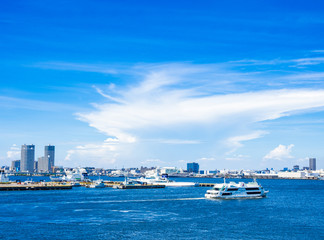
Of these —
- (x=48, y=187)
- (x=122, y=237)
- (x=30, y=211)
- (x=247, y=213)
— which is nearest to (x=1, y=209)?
(x=30, y=211)

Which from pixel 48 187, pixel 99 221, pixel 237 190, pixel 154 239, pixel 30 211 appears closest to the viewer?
pixel 154 239

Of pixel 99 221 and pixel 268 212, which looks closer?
pixel 99 221

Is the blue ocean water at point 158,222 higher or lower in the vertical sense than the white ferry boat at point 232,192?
lower

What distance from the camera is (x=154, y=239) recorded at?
51.4 metres

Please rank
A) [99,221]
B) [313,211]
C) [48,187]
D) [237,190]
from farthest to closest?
[48,187]
[237,190]
[313,211]
[99,221]

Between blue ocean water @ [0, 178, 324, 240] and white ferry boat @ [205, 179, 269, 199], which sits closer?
blue ocean water @ [0, 178, 324, 240]

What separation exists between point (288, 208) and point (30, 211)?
2110 inches

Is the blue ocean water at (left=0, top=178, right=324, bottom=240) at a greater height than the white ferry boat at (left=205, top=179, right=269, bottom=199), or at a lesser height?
lesser

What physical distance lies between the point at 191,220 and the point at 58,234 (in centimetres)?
2270

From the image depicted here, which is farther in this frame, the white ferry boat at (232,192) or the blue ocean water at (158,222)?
the white ferry boat at (232,192)

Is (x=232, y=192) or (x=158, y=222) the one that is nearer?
(x=158, y=222)

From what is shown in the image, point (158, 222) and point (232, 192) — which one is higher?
point (232, 192)

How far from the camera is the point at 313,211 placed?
270 ft

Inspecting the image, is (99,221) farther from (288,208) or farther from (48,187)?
(48,187)
